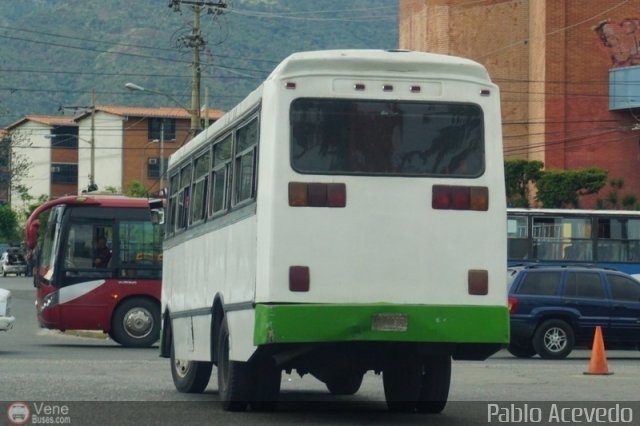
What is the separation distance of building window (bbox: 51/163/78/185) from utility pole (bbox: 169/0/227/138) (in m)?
78.5

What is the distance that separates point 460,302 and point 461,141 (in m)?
1.46

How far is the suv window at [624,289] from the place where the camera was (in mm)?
28391

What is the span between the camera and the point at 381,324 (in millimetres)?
13250

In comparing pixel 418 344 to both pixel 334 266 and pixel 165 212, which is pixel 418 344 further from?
pixel 165 212

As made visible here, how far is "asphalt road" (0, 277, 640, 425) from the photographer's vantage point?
47.4 feet

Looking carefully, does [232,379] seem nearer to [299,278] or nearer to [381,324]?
[299,278]

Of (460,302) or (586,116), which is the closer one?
(460,302)

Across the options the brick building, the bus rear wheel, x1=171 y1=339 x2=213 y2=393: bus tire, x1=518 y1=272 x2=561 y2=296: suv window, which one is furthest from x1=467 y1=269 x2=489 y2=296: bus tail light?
the brick building

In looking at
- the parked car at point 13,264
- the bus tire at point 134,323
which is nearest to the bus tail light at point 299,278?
the bus tire at point 134,323

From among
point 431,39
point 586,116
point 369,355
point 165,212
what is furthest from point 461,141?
point 431,39

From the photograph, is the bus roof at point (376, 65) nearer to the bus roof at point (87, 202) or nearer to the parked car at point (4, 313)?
the parked car at point (4, 313)

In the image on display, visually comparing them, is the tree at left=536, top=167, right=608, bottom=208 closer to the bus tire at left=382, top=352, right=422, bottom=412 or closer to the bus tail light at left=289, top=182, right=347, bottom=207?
the bus tire at left=382, top=352, right=422, bottom=412

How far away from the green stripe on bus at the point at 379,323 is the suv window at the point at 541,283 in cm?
1492

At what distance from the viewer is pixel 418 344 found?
44.2 feet
